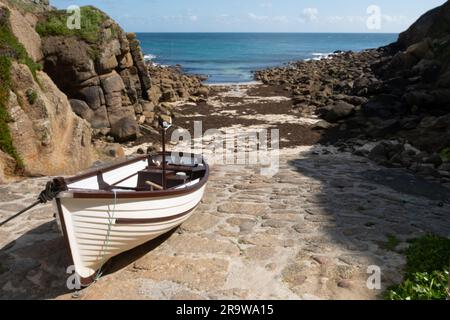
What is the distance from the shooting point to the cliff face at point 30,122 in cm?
1155

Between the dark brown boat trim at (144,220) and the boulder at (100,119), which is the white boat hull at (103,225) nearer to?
the dark brown boat trim at (144,220)

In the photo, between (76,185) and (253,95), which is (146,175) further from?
(253,95)

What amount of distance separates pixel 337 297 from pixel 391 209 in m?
4.03

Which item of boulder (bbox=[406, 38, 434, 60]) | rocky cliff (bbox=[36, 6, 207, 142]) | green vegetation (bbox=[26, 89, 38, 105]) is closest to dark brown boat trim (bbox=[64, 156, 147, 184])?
green vegetation (bbox=[26, 89, 38, 105])

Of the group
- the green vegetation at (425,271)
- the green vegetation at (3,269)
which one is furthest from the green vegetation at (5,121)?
the green vegetation at (425,271)

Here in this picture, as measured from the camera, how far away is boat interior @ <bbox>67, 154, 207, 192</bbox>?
→ 8.23 meters

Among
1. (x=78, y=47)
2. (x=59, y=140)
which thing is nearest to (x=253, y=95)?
(x=78, y=47)

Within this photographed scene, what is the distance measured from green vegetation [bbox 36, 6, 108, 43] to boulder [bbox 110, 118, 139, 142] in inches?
142

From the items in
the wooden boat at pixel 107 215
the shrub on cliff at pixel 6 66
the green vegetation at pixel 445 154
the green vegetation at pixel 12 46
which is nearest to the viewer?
the wooden boat at pixel 107 215

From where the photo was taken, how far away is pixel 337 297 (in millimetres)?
6156

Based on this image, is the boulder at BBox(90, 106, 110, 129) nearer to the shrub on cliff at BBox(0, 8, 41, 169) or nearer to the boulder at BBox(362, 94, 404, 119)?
the shrub on cliff at BBox(0, 8, 41, 169)

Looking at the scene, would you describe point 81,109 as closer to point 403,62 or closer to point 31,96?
point 31,96

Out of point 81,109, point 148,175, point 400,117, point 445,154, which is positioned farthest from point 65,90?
point 445,154

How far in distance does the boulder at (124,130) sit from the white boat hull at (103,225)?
1181cm
